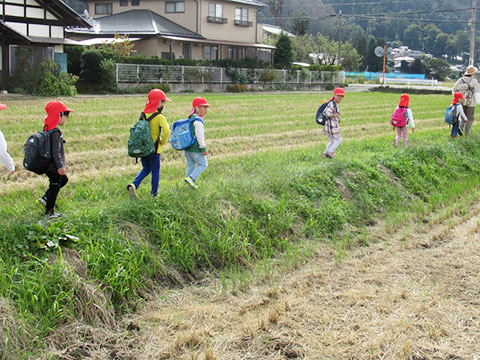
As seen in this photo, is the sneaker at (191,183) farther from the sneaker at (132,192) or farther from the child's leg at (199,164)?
the sneaker at (132,192)

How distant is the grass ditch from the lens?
4.63 metres

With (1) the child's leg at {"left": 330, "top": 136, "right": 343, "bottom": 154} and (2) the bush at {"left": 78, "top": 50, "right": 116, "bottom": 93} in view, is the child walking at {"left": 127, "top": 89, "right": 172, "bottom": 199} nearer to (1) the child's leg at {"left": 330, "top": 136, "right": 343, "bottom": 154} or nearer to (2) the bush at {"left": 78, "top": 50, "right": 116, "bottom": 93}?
(1) the child's leg at {"left": 330, "top": 136, "right": 343, "bottom": 154}

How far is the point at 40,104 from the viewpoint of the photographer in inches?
762

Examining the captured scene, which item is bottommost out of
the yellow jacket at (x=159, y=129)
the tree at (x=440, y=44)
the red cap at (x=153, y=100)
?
the yellow jacket at (x=159, y=129)

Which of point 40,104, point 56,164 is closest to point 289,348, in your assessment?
point 56,164

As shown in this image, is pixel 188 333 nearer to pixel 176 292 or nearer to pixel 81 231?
pixel 176 292

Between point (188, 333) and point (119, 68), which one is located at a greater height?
point (119, 68)

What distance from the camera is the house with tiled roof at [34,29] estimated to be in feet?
76.6

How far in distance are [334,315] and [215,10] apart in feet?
125

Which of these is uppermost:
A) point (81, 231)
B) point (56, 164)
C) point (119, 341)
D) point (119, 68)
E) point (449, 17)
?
point (449, 17)

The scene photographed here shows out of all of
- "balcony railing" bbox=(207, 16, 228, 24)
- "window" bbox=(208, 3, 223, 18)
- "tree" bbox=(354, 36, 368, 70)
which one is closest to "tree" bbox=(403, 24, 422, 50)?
"tree" bbox=(354, 36, 368, 70)

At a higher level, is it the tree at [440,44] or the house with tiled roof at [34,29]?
the tree at [440,44]

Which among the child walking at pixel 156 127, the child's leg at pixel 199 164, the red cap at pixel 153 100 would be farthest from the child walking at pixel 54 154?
the child's leg at pixel 199 164

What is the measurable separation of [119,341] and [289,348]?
1376 millimetres
